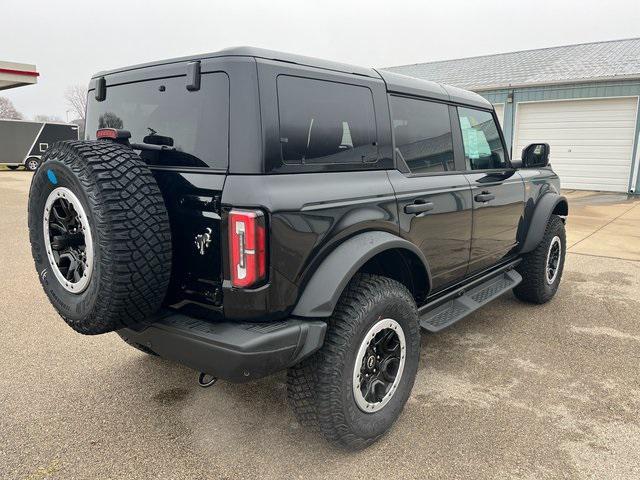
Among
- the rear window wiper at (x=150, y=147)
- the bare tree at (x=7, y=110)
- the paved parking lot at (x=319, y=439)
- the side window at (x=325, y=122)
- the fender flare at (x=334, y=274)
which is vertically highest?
the bare tree at (x=7, y=110)

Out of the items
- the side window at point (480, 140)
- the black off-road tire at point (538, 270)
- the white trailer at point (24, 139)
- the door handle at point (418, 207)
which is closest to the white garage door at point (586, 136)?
the black off-road tire at point (538, 270)

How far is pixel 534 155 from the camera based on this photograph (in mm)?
4141

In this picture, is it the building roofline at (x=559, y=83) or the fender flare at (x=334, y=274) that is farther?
the building roofline at (x=559, y=83)

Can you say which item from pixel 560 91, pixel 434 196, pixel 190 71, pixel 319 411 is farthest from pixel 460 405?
pixel 560 91

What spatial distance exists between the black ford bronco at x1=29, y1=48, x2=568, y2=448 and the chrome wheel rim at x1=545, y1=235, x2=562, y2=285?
2288mm

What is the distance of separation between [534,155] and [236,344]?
3.29 metres

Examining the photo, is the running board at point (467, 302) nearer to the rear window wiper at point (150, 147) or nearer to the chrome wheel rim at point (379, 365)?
the chrome wheel rim at point (379, 365)

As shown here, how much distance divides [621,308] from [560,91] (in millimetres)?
11701

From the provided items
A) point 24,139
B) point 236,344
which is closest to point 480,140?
point 236,344

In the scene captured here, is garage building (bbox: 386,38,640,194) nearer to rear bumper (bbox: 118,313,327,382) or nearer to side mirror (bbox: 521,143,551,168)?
side mirror (bbox: 521,143,551,168)

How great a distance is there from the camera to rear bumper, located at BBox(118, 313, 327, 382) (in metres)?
1.98

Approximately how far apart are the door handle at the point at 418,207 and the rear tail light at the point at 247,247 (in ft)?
3.35

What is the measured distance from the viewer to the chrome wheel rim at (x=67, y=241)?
2.09 m

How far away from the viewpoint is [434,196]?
2.93 meters
